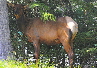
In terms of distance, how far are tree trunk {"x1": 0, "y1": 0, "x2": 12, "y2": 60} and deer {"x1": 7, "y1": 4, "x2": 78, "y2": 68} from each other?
33 centimetres

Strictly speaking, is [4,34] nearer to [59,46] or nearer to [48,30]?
[48,30]

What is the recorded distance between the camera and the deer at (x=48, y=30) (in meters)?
5.19

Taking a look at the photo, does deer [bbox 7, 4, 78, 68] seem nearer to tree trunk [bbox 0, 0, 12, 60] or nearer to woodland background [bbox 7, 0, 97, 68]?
tree trunk [bbox 0, 0, 12, 60]

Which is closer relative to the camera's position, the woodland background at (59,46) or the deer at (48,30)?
the deer at (48,30)

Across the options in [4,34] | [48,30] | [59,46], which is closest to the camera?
[4,34]

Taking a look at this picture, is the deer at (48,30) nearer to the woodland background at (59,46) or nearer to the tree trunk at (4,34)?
the tree trunk at (4,34)

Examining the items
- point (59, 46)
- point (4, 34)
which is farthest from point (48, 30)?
point (4, 34)

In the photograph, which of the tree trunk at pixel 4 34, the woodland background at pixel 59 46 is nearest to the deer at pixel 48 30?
the tree trunk at pixel 4 34

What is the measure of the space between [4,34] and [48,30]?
51.4 inches

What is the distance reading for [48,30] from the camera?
547cm

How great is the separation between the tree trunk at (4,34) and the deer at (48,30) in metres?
0.33

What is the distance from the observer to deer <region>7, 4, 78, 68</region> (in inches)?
204

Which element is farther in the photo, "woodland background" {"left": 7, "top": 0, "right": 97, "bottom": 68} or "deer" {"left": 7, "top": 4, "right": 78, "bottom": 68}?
"woodland background" {"left": 7, "top": 0, "right": 97, "bottom": 68}

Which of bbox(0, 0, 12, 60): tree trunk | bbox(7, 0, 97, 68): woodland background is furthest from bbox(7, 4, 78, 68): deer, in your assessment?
bbox(7, 0, 97, 68): woodland background
